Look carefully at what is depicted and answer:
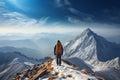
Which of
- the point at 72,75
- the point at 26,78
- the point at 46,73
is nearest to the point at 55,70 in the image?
the point at 46,73

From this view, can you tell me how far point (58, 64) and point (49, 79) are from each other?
21.1 m

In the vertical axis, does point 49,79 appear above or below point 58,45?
below

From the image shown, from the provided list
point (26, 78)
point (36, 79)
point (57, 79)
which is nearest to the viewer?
point (57, 79)

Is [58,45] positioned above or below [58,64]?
above

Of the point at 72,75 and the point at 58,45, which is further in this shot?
the point at 58,45

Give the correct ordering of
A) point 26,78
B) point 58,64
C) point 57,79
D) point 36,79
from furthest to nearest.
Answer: point 26,78, point 58,64, point 36,79, point 57,79

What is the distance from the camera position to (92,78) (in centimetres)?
10106

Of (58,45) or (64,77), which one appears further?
(58,45)

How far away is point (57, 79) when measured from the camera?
330 ft

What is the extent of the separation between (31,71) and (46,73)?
29294 mm

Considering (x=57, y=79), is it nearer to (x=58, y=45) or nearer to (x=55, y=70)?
(x=55, y=70)

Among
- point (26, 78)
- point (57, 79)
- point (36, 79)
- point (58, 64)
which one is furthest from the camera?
point (26, 78)

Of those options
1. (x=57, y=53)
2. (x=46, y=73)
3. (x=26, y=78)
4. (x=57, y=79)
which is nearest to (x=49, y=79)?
(x=57, y=79)

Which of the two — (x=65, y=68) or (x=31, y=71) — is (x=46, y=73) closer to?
(x=65, y=68)
